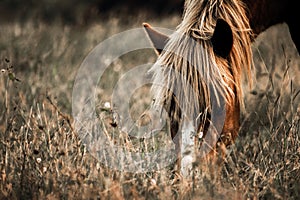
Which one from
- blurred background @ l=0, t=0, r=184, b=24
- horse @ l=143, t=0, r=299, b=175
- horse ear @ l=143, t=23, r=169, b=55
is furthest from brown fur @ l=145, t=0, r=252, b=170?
blurred background @ l=0, t=0, r=184, b=24

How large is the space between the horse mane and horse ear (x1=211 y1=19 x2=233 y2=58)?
0.12ft

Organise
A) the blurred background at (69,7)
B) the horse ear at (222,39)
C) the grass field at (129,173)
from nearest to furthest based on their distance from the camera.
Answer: the grass field at (129,173), the horse ear at (222,39), the blurred background at (69,7)

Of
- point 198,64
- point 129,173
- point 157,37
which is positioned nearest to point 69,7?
point 157,37

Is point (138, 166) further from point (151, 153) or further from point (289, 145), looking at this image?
point (289, 145)

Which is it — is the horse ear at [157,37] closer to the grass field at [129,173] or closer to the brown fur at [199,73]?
the brown fur at [199,73]

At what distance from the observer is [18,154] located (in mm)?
4312

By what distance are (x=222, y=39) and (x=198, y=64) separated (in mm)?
248

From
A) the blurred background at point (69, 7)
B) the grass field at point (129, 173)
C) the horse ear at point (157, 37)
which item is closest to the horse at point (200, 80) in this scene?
the horse ear at point (157, 37)

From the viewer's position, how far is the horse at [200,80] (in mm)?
3553

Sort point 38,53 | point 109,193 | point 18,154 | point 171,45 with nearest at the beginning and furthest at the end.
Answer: point 109,193
point 171,45
point 18,154
point 38,53

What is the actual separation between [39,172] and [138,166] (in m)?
0.61

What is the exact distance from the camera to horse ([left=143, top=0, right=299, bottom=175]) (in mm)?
3553

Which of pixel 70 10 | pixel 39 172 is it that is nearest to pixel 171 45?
pixel 39 172

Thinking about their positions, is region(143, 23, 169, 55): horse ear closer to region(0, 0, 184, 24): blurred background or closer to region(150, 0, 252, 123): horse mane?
region(150, 0, 252, 123): horse mane
